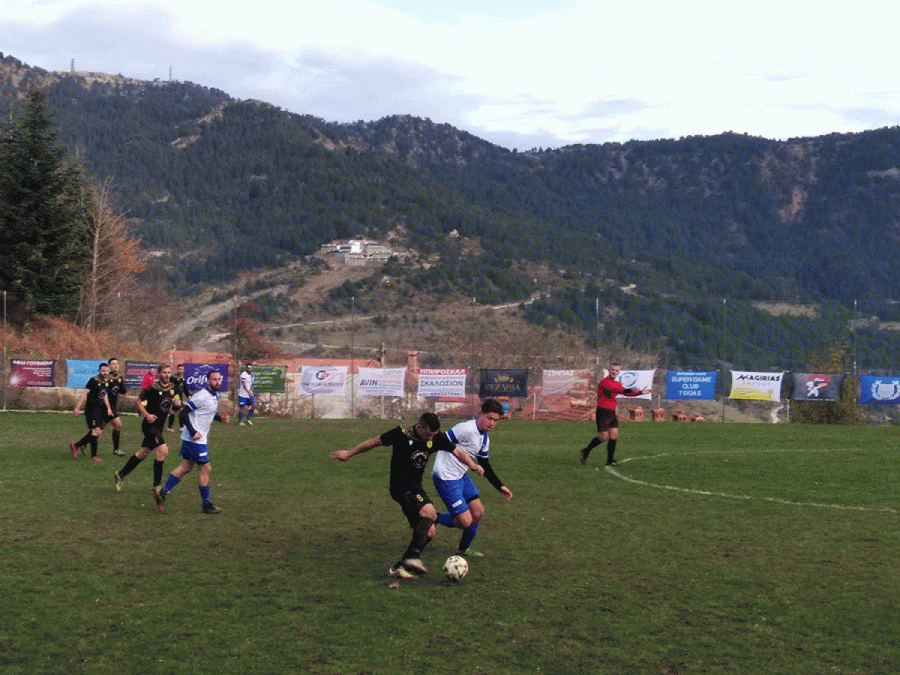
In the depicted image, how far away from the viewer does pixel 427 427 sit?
10.4 meters

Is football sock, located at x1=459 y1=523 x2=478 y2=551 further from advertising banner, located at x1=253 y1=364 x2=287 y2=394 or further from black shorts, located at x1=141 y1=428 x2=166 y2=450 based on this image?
advertising banner, located at x1=253 y1=364 x2=287 y2=394

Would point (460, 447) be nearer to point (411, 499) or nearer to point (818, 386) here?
point (411, 499)

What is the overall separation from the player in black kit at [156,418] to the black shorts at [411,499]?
20.3 feet

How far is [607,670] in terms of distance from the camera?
300 inches

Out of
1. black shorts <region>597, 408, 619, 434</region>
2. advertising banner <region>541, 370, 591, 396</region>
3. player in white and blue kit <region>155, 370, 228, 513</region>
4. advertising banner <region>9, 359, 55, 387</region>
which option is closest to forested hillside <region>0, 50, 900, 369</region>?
advertising banner <region>541, 370, 591, 396</region>

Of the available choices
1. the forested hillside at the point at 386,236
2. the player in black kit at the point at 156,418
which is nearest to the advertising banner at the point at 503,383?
the player in black kit at the point at 156,418

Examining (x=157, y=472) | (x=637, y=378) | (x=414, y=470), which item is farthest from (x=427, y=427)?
(x=637, y=378)

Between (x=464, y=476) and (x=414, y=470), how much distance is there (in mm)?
853

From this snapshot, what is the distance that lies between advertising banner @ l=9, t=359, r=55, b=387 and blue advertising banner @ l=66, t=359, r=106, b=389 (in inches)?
9.9

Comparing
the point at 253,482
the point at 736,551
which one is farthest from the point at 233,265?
the point at 736,551

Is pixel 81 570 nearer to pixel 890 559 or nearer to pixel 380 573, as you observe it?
pixel 380 573

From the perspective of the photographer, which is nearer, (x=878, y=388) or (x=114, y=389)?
(x=114, y=389)

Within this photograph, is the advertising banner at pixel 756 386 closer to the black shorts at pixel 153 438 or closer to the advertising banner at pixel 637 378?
the advertising banner at pixel 637 378

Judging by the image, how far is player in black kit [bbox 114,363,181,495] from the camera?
51.7 ft
